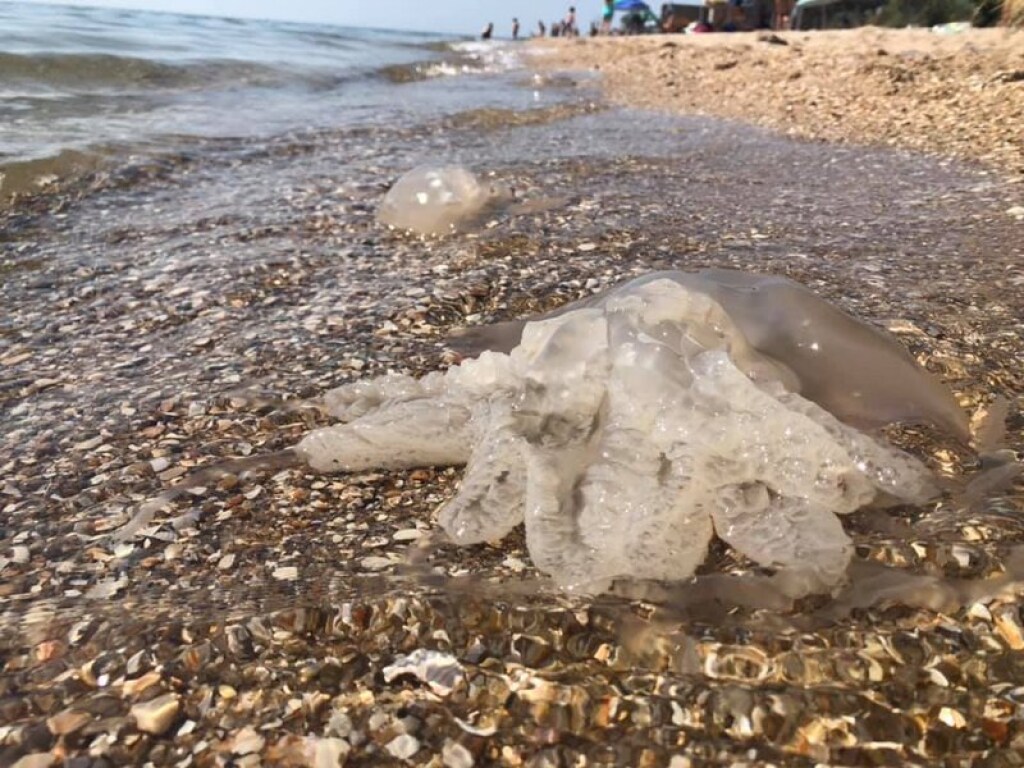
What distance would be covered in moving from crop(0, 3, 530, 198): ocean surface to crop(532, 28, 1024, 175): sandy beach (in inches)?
111

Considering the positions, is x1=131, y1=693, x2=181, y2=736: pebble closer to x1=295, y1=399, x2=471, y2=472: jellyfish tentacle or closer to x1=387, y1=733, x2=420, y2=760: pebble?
x1=387, y1=733, x2=420, y2=760: pebble

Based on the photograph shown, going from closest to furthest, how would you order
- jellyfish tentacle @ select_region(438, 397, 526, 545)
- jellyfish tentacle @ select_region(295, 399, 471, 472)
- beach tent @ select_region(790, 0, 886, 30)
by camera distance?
1. jellyfish tentacle @ select_region(438, 397, 526, 545)
2. jellyfish tentacle @ select_region(295, 399, 471, 472)
3. beach tent @ select_region(790, 0, 886, 30)

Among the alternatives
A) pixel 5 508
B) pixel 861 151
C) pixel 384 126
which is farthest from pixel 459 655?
pixel 384 126

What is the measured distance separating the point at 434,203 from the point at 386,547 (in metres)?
2.81

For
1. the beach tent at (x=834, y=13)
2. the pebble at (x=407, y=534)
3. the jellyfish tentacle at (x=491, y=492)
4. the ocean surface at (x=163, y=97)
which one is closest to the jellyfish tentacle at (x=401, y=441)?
the jellyfish tentacle at (x=491, y=492)

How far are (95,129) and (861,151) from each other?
6428 millimetres

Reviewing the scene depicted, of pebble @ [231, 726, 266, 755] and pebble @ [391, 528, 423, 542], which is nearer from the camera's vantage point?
pebble @ [231, 726, 266, 755]

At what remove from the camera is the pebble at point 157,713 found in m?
1.28

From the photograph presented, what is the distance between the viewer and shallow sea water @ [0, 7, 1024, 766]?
4.14 feet

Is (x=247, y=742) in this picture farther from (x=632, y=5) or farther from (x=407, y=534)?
(x=632, y=5)

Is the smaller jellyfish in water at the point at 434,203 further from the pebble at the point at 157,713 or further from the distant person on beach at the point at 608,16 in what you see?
the distant person on beach at the point at 608,16

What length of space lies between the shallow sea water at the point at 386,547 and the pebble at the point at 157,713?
0.6 inches

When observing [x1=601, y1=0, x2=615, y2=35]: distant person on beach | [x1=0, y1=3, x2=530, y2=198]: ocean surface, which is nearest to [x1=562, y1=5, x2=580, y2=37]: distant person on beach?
[x1=601, y1=0, x2=615, y2=35]: distant person on beach

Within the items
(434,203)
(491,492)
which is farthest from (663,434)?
(434,203)
